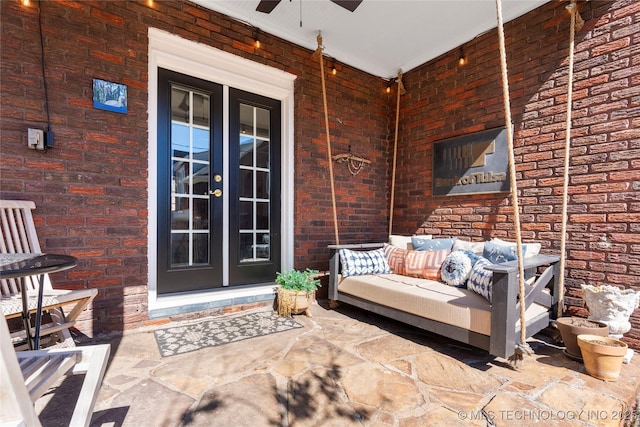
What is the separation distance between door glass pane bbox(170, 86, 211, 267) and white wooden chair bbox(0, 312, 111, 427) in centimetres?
180

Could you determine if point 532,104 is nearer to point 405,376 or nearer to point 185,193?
point 405,376

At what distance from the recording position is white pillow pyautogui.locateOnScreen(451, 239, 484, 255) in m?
2.96

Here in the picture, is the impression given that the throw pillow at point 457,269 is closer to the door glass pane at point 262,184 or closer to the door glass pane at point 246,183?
the door glass pane at point 262,184

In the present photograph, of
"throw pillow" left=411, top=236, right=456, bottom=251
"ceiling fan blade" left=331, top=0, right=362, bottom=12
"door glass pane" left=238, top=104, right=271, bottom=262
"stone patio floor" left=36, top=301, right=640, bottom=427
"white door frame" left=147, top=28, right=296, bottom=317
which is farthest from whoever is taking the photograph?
"door glass pane" left=238, top=104, right=271, bottom=262

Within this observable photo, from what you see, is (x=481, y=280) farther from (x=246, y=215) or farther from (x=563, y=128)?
(x=246, y=215)

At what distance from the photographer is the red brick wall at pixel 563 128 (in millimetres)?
2363

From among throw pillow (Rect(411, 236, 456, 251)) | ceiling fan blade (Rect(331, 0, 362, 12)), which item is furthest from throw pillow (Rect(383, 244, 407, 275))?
ceiling fan blade (Rect(331, 0, 362, 12))

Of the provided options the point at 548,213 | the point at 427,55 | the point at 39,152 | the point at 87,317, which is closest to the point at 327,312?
the point at 87,317

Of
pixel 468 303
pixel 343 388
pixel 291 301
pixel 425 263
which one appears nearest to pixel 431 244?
pixel 425 263

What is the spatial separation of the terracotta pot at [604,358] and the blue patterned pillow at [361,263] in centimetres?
167

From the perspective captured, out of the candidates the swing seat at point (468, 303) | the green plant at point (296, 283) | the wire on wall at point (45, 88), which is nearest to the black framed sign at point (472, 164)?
the swing seat at point (468, 303)

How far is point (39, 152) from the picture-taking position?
2240 mm

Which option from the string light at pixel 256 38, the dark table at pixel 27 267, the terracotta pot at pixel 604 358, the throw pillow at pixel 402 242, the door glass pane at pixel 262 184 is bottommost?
the terracotta pot at pixel 604 358

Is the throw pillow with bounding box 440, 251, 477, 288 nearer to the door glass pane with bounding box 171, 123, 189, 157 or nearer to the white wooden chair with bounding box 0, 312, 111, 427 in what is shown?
the white wooden chair with bounding box 0, 312, 111, 427
